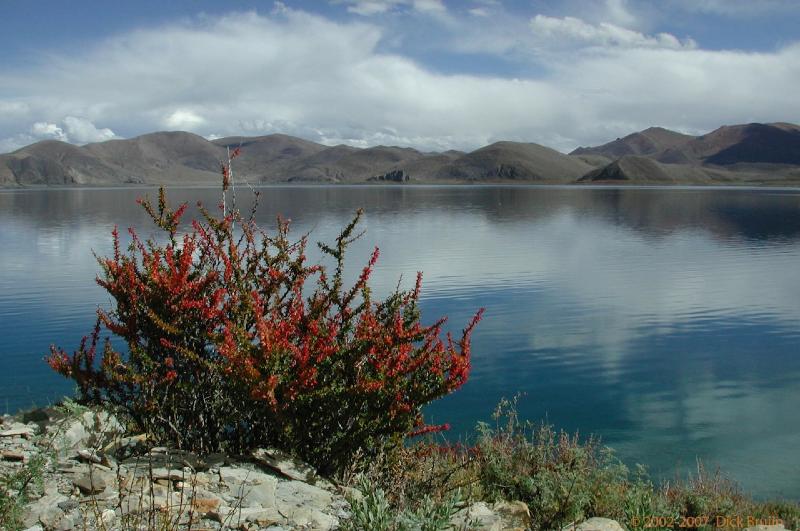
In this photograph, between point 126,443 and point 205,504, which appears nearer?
point 205,504

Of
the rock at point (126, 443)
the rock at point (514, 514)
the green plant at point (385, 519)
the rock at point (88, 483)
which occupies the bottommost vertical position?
the rock at point (514, 514)

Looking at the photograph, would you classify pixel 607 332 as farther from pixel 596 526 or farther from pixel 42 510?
pixel 42 510

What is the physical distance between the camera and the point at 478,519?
5277 millimetres

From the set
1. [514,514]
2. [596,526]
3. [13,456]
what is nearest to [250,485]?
[13,456]

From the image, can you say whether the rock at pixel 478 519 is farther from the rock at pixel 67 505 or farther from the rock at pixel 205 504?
the rock at pixel 67 505

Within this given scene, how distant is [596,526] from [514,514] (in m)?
0.84

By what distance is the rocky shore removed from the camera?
15.0 feet

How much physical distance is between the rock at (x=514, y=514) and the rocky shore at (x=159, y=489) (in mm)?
13

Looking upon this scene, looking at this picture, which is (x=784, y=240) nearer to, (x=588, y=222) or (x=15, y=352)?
(x=588, y=222)

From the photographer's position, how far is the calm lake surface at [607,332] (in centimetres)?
1152

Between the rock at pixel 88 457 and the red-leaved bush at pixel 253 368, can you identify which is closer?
the rock at pixel 88 457

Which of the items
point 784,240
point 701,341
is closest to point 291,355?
point 701,341

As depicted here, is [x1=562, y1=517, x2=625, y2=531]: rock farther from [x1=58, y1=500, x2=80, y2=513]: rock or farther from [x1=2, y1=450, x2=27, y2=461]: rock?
[x1=2, y1=450, x2=27, y2=461]: rock

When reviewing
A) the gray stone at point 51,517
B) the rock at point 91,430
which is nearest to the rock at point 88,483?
the gray stone at point 51,517
